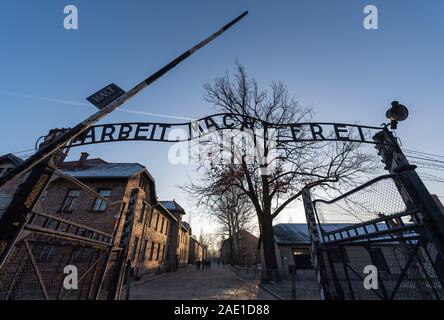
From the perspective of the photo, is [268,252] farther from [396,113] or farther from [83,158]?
[83,158]

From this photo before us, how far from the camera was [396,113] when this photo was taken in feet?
15.0

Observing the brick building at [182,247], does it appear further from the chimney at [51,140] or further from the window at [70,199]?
the chimney at [51,140]

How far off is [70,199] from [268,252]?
15.1m

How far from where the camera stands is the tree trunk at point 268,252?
1360cm

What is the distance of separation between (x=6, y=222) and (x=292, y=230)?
86.7ft

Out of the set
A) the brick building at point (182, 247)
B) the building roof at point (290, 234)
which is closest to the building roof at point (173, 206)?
the brick building at point (182, 247)

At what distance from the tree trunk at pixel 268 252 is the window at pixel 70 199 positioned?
45.8ft

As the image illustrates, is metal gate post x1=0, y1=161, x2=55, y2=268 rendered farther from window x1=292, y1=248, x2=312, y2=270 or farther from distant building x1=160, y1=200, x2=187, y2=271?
distant building x1=160, y1=200, x2=187, y2=271

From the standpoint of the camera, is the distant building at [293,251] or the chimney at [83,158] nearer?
the chimney at [83,158]

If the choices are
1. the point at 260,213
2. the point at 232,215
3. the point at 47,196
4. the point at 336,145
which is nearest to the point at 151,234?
the point at 47,196

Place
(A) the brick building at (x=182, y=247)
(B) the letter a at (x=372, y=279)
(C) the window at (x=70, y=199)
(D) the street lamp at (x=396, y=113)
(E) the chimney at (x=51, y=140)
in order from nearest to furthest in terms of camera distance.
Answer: (E) the chimney at (x=51, y=140)
(B) the letter a at (x=372, y=279)
(D) the street lamp at (x=396, y=113)
(C) the window at (x=70, y=199)
(A) the brick building at (x=182, y=247)

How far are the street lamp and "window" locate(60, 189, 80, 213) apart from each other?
60.5 ft

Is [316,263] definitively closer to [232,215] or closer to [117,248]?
[117,248]
